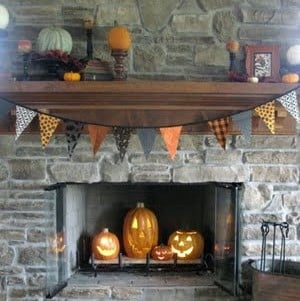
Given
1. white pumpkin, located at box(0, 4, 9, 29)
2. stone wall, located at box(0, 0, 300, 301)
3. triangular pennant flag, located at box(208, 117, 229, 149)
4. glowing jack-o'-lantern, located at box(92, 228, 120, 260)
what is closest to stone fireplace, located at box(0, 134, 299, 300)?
stone wall, located at box(0, 0, 300, 301)

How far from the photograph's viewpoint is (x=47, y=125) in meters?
2.98

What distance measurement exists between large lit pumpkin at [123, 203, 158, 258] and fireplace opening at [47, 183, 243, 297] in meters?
0.06

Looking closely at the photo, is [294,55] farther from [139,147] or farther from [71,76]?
[71,76]

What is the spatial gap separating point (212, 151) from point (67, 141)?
2.88ft

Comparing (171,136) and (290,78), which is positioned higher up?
(290,78)

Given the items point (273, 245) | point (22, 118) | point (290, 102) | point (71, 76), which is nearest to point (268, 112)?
point (290, 102)

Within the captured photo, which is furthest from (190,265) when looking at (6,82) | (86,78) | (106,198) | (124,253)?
(6,82)

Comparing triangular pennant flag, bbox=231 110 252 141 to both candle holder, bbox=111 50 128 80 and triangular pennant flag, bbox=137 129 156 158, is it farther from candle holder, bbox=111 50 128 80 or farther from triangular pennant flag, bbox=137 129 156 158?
candle holder, bbox=111 50 128 80

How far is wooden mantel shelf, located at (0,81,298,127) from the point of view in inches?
112

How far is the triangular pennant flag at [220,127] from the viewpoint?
3049mm

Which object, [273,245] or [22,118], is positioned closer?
[22,118]

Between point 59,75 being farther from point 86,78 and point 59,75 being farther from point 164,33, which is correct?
point 164,33

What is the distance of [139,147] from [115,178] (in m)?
0.24

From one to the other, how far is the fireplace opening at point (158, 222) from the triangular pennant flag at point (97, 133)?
1.29ft
